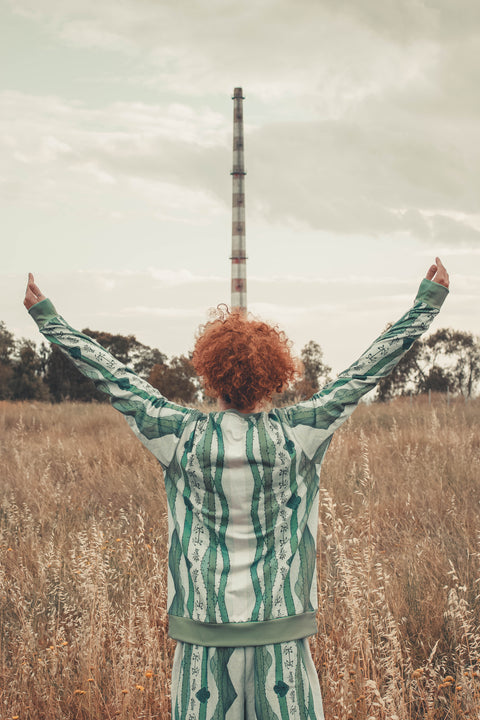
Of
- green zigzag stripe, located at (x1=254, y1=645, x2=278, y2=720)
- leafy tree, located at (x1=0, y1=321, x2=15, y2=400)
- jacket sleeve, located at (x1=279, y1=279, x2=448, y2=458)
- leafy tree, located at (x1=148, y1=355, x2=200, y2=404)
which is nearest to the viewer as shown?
green zigzag stripe, located at (x1=254, y1=645, x2=278, y2=720)

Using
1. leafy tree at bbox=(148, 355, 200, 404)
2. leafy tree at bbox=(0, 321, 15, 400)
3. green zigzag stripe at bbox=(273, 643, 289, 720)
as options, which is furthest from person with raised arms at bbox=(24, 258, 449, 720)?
leafy tree at bbox=(0, 321, 15, 400)

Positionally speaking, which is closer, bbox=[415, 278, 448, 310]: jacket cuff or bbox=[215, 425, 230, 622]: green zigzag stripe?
bbox=[215, 425, 230, 622]: green zigzag stripe

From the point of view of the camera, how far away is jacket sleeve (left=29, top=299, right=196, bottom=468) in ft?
6.46

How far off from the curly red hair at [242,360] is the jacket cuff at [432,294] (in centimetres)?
43

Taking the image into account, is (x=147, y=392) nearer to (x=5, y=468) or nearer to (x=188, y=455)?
(x=188, y=455)

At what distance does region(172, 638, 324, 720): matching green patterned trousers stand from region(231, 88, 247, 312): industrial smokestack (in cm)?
2680

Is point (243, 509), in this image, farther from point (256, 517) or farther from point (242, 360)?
point (242, 360)

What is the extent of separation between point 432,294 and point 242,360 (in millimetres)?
607

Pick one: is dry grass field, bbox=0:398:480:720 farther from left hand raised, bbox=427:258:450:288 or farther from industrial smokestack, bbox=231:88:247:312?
industrial smokestack, bbox=231:88:247:312

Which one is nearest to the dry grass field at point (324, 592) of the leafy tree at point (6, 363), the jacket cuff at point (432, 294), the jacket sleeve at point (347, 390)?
the jacket sleeve at point (347, 390)

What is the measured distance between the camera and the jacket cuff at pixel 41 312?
2.15 m

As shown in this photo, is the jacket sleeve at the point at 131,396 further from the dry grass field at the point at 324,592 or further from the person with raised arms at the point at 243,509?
the dry grass field at the point at 324,592

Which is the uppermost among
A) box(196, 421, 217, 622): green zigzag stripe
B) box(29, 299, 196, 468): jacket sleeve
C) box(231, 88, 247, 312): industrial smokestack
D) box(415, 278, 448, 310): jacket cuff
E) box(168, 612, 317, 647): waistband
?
box(231, 88, 247, 312): industrial smokestack

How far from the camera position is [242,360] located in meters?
1.98
